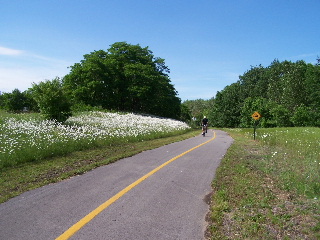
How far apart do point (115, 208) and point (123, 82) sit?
43.1 m

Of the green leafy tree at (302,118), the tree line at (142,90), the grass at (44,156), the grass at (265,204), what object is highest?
the tree line at (142,90)

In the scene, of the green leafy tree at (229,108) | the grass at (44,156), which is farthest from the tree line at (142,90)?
the grass at (44,156)

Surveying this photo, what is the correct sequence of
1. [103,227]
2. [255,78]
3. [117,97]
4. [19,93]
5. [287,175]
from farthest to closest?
1. [255,78]
2. [117,97]
3. [19,93]
4. [287,175]
5. [103,227]

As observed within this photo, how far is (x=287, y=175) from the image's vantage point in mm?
7867

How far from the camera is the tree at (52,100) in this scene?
19031 millimetres

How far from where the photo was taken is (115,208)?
4879mm

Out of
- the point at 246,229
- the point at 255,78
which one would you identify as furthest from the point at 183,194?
the point at 255,78

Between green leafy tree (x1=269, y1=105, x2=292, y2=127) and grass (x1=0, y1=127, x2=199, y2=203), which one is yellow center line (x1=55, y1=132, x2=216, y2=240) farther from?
green leafy tree (x1=269, y1=105, x2=292, y2=127)

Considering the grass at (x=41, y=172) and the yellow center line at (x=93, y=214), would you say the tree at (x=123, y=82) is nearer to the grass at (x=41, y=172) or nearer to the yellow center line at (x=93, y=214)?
the grass at (x=41, y=172)

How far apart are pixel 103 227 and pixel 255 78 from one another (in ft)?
292

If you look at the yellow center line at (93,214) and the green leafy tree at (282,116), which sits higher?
the green leafy tree at (282,116)

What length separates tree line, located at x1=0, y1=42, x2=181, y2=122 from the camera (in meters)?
41.1

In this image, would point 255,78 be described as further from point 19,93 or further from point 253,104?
point 19,93

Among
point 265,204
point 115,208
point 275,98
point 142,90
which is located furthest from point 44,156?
point 275,98
